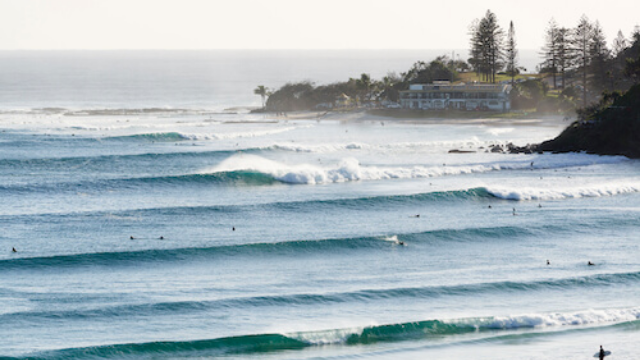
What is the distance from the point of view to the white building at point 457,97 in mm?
102812

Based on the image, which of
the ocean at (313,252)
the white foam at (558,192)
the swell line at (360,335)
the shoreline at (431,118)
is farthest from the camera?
the shoreline at (431,118)

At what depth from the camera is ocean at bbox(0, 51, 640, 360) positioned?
26.1 m

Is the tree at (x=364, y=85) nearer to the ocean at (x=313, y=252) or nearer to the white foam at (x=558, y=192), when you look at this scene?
the ocean at (x=313, y=252)

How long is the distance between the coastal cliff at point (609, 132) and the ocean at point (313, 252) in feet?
7.53

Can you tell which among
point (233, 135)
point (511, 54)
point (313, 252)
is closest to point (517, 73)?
point (511, 54)

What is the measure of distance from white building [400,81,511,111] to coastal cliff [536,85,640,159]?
112 ft

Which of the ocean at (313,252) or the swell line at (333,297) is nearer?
the ocean at (313,252)

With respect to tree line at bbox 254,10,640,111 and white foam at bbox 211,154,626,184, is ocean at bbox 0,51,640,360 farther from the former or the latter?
tree line at bbox 254,10,640,111

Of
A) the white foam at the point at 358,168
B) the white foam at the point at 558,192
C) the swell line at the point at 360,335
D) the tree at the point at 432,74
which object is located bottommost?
the swell line at the point at 360,335

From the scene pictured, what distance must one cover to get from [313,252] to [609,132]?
36827 mm

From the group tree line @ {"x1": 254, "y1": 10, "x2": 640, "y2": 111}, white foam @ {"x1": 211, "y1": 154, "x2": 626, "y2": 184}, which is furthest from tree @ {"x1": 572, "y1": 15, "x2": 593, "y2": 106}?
white foam @ {"x1": 211, "y1": 154, "x2": 626, "y2": 184}

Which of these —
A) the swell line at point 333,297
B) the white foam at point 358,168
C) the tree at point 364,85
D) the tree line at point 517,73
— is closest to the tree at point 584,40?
the tree line at point 517,73

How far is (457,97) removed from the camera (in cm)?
10481

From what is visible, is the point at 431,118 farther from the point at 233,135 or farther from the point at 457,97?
the point at 233,135
